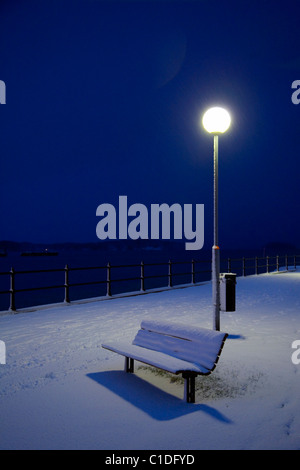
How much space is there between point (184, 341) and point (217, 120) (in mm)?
4299

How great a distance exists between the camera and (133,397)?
4137mm

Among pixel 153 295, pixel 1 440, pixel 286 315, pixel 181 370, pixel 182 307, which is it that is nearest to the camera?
pixel 1 440

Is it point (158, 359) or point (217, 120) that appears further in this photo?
point (217, 120)

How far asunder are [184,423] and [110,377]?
149 centimetres

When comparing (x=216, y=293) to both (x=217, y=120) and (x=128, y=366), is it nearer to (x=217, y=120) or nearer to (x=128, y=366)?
(x=128, y=366)

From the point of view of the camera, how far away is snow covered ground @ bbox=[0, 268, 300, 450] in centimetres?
323

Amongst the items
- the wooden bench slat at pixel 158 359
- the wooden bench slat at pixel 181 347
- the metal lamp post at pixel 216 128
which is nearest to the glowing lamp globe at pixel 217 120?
the metal lamp post at pixel 216 128

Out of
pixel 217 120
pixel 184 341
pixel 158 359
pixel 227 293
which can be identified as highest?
pixel 217 120

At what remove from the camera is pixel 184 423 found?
3.50m

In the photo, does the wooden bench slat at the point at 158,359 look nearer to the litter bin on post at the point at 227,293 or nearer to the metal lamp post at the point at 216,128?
the metal lamp post at the point at 216,128

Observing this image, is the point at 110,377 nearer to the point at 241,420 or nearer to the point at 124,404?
the point at 124,404

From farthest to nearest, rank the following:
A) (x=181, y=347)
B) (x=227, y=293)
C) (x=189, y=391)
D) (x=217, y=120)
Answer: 1. (x=227, y=293)
2. (x=217, y=120)
3. (x=181, y=347)
4. (x=189, y=391)

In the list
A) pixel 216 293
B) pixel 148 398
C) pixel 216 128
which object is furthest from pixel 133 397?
pixel 216 128

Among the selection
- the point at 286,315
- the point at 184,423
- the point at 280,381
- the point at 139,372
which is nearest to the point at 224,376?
the point at 280,381
